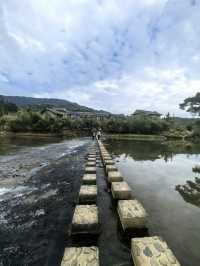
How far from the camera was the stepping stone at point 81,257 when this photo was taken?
176 cm

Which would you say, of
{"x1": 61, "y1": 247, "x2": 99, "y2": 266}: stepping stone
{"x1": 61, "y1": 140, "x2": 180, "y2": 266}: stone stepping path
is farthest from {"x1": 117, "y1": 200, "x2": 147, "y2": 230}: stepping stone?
{"x1": 61, "y1": 247, "x2": 99, "y2": 266}: stepping stone

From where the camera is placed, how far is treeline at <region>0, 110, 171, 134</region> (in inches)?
1316

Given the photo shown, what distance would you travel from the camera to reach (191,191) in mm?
4668

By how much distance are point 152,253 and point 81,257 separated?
2.53 ft

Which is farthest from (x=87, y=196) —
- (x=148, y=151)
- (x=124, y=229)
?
(x=148, y=151)

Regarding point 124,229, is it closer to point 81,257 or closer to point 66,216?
point 81,257

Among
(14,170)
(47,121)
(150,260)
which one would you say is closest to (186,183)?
Result: (150,260)

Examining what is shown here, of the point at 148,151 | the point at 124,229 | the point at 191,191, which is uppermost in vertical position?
the point at 124,229

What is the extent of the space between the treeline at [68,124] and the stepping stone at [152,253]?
32.6 meters

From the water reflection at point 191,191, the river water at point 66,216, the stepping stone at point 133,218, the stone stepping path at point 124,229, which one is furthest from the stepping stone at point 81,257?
the water reflection at point 191,191

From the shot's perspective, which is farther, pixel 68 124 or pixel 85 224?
pixel 68 124

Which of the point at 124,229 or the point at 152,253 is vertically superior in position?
the point at 152,253

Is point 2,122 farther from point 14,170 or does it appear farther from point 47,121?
point 14,170

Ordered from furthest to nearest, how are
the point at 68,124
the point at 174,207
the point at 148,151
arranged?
the point at 68,124, the point at 148,151, the point at 174,207
